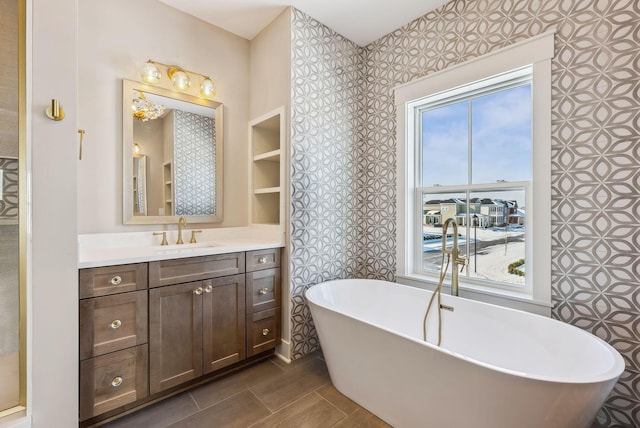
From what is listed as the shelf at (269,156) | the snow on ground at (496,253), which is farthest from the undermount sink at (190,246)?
the snow on ground at (496,253)

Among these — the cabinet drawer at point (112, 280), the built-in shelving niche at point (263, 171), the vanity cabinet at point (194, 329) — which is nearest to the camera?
the cabinet drawer at point (112, 280)

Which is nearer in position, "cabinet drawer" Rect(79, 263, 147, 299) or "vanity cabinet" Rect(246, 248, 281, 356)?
"cabinet drawer" Rect(79, 263, 147, 299)

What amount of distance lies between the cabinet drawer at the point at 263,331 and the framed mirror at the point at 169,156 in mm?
921

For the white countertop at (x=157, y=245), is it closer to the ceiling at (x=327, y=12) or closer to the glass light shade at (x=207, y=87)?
the glass light shade at (x=207, y=87)

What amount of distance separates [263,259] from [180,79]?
60.5 inches

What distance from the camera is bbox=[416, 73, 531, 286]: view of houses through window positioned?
1.92m

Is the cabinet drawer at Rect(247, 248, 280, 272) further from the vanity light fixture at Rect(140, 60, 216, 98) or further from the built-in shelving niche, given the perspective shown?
the vanity light fixture at Rect(140, 60, 216, 98)

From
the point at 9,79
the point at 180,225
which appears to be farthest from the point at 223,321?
the point at 9,79

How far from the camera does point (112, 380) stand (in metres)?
1.51

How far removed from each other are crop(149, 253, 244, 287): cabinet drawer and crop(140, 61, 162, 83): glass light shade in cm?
137

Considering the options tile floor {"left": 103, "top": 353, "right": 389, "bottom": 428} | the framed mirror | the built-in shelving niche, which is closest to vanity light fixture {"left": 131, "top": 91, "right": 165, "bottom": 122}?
the framed mirror

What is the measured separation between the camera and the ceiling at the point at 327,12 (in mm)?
2146

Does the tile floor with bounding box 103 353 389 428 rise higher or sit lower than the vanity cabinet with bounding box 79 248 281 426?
lower

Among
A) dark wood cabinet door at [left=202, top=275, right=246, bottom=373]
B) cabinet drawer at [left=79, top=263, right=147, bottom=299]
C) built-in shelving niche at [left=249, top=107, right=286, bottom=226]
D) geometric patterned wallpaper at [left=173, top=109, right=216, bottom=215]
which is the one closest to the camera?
cabinet drawer at [left=79, top=263, right=147, bottom=299]
